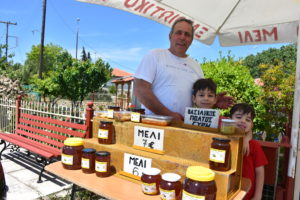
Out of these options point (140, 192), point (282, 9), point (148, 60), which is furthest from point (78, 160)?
point (282, 9)

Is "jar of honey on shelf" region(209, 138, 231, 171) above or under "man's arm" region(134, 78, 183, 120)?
under

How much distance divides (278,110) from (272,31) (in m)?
2.14

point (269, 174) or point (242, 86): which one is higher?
point (242, 86)

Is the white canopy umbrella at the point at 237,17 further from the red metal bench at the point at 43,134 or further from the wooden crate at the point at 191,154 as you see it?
the red metal bench at the point at 43,134

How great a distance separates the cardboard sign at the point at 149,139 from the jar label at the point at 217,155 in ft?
1.17

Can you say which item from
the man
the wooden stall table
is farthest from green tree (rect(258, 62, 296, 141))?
the wooden stall table

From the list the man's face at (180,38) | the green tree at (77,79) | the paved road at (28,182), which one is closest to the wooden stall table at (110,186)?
the man's face at (180,38)

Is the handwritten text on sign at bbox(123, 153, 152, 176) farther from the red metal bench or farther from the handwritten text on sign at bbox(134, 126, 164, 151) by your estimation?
the red metal bench

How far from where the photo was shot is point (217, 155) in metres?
1.20

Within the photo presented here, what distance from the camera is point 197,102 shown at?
1.90m

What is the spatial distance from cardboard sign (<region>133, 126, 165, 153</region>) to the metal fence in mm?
2875

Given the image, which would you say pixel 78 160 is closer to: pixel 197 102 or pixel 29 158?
pixel 197 102

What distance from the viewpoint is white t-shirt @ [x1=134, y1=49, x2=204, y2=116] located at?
1.84 m

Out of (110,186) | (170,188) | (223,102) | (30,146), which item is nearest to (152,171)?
(170,188)
